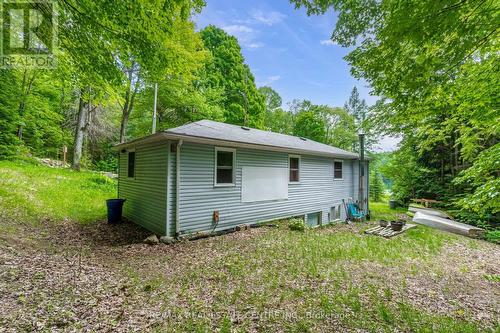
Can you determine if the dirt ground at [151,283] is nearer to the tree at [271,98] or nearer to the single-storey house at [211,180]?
the single-storey house at [211,180]

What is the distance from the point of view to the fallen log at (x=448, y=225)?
10.3 meters

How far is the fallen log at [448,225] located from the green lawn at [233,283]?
350 centimetres

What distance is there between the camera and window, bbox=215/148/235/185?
7.55 m

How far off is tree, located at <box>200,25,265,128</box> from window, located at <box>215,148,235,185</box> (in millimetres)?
12409

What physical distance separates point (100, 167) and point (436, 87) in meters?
24.0

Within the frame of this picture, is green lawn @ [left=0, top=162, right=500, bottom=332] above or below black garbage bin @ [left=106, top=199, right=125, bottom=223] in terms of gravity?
below

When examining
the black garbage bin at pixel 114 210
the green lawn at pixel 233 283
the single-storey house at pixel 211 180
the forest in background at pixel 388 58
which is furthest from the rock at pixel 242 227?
the forest in background at pixel 388 58

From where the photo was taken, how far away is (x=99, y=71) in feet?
19.1

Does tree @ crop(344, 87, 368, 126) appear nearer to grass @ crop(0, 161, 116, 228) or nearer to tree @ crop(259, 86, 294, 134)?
tree @ crop(259, 86, 294, 134)

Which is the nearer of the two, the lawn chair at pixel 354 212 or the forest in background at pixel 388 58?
the forest in background at pixel 388 58

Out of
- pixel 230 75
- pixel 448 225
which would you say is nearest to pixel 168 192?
pixel 448 225

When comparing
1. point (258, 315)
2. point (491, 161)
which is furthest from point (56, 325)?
point (491, 161)

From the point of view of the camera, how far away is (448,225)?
1105 centimetres

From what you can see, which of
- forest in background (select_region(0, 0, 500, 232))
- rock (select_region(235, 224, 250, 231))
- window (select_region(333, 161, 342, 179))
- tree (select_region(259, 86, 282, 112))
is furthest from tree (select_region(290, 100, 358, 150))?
rock (select_region(235, 224, 250, 231))
